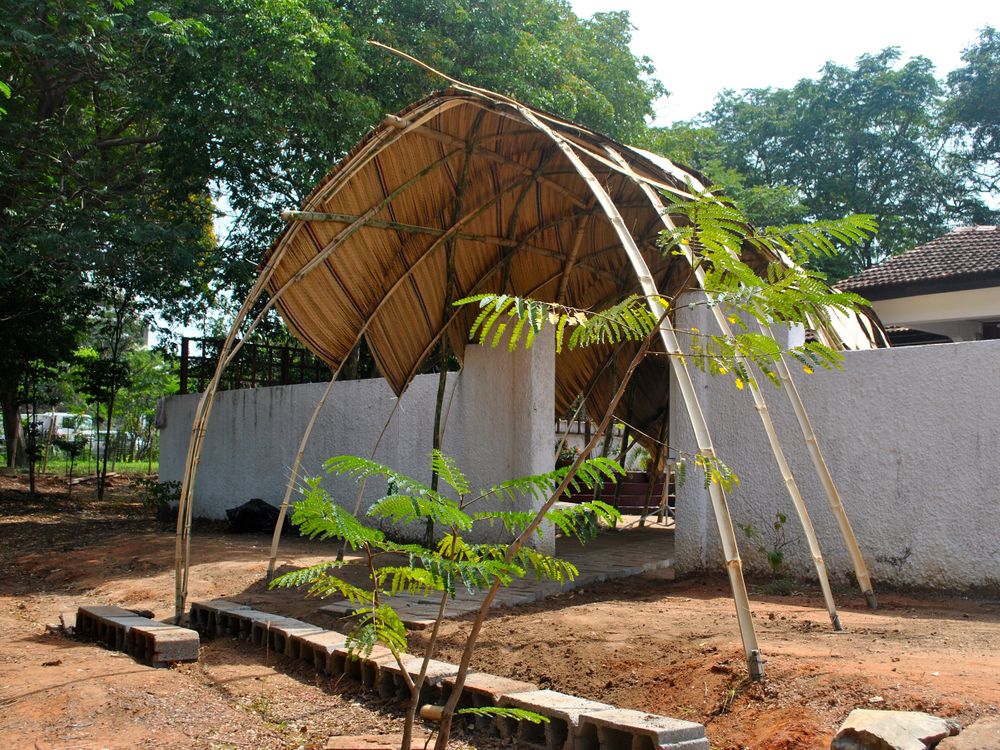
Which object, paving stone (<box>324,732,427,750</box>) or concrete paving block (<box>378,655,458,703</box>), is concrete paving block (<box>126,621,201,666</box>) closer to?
concrete paving block (<box>378,655,458,703</box>)

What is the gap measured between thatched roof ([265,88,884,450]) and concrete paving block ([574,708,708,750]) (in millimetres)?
3631

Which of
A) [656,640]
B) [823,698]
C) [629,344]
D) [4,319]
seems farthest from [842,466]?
[4,319]

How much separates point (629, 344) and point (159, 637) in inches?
300

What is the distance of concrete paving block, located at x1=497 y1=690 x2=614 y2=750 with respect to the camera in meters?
3.69

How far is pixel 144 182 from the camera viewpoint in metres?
14.4

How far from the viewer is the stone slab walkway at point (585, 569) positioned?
638 cm

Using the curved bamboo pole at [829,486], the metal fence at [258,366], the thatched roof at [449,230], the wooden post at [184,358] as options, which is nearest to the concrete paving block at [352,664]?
the curved bamboo pole at [829,486]

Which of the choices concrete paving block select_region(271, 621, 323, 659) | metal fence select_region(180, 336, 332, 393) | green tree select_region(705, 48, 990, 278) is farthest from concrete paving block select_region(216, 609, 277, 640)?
green tree select_region(705, 48, 990, 278)

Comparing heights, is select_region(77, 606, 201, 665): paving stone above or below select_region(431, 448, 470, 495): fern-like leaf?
below

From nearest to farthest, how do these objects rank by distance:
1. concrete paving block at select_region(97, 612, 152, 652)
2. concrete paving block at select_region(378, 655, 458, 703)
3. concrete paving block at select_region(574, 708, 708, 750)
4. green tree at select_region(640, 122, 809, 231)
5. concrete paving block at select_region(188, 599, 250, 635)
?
concrete paving block at select_region(574, 708, 708, 750), concrete paving block at select_region(378, 655, 458, 703), concrete paving block at select_region(97, 612, 152, 652), concrete paving block at select_region(188, 599, 250, 635), green tree at select_region(640, 122, 809, 231)

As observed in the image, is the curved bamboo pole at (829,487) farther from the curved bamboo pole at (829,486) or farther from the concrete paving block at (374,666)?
the concrete paving block at (374,666)

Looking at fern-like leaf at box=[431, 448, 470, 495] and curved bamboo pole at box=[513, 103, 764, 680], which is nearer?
fern-like leaf at box=[431, 448, 470, 495]

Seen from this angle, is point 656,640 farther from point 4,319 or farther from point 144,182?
point 4,319

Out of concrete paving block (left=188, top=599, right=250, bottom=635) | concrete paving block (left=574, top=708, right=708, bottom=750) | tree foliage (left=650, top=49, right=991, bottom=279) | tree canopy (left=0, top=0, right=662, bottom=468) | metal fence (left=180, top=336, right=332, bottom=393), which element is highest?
tree foliage (left=650, top=49, right=991, bottom=279)
